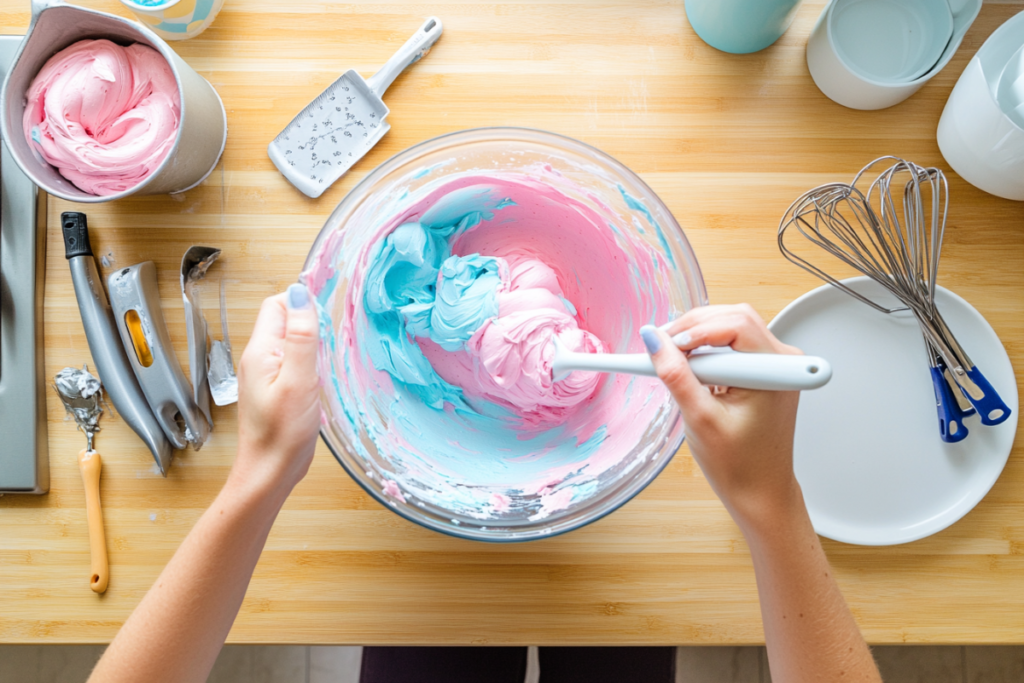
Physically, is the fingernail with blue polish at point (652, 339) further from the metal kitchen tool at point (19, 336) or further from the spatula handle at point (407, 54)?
the metal kitchen tool at point (19, 336)

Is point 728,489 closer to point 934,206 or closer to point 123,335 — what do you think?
point 934,206

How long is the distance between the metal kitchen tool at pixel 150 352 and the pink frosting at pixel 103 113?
0.14 metres

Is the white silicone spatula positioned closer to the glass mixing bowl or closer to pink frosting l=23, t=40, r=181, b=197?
the glass mixing bowl

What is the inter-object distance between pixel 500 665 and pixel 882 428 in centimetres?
94

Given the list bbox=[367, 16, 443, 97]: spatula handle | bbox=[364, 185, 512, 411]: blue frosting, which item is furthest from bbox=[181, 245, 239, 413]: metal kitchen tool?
bbox=[367, 16, 443, 97]: spatula handle

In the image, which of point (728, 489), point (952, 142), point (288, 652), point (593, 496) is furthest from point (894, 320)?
point (288, 652)

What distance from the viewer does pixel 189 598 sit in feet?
2.52

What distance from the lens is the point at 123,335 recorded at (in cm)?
97

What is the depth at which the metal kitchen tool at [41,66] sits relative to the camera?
84 cm

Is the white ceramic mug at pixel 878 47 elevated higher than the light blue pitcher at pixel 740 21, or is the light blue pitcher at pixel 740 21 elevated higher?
the light blue pitcher at pixel 740 21

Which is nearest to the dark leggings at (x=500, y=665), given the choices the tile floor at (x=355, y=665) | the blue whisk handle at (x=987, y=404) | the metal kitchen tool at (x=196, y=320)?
the tile floor at (x=355, y=665)

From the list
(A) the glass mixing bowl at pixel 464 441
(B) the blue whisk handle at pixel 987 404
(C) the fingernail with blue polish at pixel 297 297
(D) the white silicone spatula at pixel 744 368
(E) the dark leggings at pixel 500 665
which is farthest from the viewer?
(E) the dark leggings at pixel 500 665

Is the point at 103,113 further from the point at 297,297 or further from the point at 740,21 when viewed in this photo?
the point at 740,21

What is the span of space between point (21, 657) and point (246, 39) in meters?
1.79
